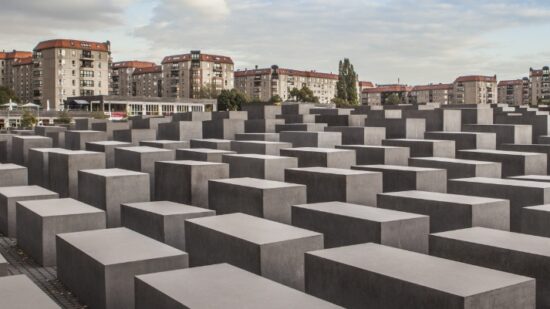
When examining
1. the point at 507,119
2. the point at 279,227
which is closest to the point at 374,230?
the point at 279,227

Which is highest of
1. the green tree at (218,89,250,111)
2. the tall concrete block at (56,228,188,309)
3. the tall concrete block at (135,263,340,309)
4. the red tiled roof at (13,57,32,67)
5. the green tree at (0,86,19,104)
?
the red tiled roof at (13,57,32,67)

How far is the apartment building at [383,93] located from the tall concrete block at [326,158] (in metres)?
167

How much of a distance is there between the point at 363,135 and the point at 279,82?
133247 millimetres

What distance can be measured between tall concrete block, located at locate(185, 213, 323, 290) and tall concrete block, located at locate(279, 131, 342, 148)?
32.2 feet

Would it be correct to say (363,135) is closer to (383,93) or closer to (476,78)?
(476,78)

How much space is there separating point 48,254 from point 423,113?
16.3 metres

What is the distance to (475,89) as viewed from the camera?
171250 millimetres

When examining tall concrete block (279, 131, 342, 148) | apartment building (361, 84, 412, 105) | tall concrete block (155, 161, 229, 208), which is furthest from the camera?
apartment building (361, 84, 412, 105)

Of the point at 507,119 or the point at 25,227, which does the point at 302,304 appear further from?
the point at 507,119

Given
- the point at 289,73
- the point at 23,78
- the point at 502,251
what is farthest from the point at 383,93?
the point at 502,251

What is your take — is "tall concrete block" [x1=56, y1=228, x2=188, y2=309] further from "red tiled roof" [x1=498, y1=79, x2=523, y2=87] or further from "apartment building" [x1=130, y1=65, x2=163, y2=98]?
"red tiled roof" [x1=498, y1=79, x2=523, y2=87]

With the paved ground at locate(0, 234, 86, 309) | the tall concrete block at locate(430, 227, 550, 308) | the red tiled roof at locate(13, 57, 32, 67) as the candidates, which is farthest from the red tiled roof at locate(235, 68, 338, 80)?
the tall concrete block at locate(430, 227, 550, 308)

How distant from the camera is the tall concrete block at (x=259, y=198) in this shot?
12.0m

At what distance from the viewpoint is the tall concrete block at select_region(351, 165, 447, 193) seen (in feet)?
45.2
